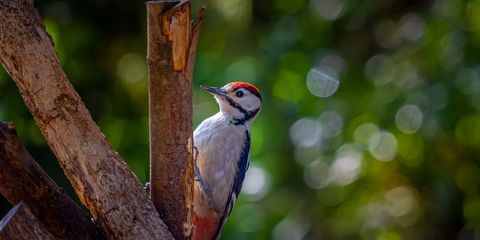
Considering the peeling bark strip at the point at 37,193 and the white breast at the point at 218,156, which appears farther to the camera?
the white breast at the point at 218,156

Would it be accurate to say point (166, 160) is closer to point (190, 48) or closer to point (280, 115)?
point (190, 48)

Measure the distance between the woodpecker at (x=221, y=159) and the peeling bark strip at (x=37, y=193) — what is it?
144 cm

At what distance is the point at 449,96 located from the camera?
6.29 meters

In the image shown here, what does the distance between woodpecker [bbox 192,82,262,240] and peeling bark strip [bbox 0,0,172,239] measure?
1.35 metres

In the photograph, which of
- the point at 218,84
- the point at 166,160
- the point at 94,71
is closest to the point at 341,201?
the point at 218,84

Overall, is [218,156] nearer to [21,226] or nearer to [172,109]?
[172,109]

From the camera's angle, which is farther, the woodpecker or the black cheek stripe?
the black cheek stripe

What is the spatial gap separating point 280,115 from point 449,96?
1.09m

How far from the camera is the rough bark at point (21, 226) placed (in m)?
2.85

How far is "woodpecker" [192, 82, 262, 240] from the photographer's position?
4.60m

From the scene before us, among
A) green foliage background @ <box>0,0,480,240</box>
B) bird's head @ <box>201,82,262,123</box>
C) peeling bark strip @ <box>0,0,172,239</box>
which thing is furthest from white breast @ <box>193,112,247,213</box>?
green foliage background @ <box>0,0,480,240</box>

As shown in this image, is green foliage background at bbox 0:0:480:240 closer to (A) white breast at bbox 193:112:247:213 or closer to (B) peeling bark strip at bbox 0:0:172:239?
(A) white breast at bbox 193:112:247:213

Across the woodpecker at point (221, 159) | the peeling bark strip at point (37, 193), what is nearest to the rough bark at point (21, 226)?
the peeling bark strip at point (37, 193)

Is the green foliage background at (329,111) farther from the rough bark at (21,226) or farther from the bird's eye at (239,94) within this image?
the rough bark at (21,226)
